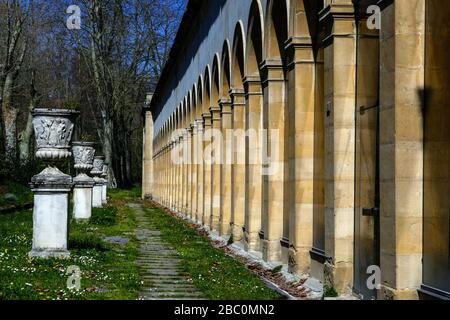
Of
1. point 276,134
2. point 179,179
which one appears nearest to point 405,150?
point 276,134

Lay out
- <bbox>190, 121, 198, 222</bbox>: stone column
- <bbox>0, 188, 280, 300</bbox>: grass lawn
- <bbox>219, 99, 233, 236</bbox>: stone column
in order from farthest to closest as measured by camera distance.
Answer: <bbox>190, 121, 198, 222</bbox>: stone column < <bbox>219, 99, 233, 236</bbox>: stone column < <bbox>0, 188, 280, 300</bbox>: grass lawn

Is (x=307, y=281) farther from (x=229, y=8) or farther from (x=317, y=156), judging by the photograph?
(x=229, y=8)

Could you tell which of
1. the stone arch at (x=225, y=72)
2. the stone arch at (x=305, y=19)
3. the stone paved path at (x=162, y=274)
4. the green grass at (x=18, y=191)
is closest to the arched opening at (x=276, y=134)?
the stone arch at (x=305, y=19)

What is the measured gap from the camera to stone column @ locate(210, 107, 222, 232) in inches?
813

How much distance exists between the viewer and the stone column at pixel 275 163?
13.0 meters

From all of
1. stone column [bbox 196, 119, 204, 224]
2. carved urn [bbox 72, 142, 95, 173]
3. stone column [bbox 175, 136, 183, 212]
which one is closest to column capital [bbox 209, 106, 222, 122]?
stone column [bbox 196, 119, 204, 224]

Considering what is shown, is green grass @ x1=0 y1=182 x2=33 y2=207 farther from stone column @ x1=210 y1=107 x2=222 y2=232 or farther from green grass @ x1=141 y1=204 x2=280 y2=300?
green grass @ x1=141 y1=204 x2=280 y2=300

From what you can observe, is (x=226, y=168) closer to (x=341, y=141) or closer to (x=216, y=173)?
(x=216, y=173)

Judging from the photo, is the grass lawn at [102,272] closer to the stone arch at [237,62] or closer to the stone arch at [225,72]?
the stone arch at [237,62]

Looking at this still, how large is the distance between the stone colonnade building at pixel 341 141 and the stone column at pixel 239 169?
1.1 inches

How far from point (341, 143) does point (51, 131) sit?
4.95 metres

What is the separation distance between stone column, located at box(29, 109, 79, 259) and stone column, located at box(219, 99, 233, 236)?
740 centimetres

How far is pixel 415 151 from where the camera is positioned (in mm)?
7242
